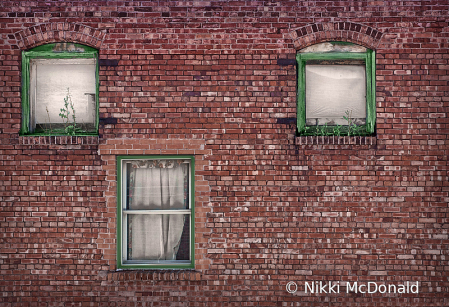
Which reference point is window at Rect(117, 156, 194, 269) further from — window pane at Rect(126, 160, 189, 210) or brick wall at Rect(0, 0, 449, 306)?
brick wall at Rect(0, 0, 449, 306)

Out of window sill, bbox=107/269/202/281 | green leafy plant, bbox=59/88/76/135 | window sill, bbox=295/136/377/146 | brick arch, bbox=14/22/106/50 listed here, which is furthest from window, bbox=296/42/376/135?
green leafy plant, bbox=59/88/76/135

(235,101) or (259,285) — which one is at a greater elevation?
(235,101)

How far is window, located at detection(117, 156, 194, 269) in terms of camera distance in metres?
5.95

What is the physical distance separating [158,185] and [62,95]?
6.47 feet

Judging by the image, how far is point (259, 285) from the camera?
5.69 metres

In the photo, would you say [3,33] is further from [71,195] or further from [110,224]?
[110,224]

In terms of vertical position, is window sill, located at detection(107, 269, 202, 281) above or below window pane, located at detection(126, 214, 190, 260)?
below

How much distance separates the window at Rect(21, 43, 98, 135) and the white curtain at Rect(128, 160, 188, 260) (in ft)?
3.36

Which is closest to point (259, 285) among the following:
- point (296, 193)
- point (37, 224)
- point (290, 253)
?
point (290, 253)

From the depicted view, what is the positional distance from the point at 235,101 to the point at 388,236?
291cm

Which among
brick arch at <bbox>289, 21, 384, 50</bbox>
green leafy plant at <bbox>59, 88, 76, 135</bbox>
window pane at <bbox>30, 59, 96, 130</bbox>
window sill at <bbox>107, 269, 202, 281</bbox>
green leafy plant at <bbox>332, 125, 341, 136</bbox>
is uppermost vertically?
brick arch at <bbox>289, 21, 384, 50</bbox>

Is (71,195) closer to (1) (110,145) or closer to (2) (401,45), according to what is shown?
(1) (110,145)

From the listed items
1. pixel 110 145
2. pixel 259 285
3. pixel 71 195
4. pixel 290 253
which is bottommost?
pixel 259 285

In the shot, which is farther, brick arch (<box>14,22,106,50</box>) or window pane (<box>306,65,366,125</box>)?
window pane (<box>306,65,366,125</box>)
